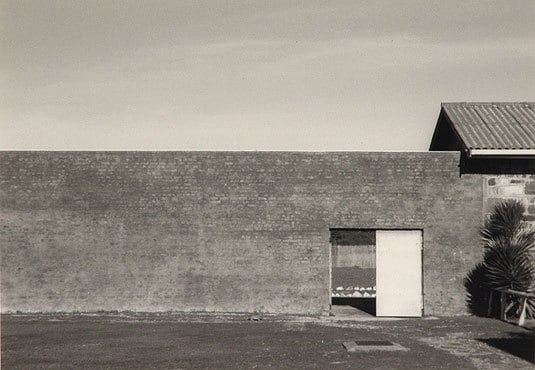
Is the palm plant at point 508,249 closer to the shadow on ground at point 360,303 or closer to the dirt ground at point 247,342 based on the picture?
the dirt ground at point 247,342

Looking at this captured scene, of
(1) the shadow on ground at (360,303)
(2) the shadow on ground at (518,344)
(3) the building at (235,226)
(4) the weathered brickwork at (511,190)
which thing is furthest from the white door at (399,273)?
(2) the shadow on ground at (518,344)

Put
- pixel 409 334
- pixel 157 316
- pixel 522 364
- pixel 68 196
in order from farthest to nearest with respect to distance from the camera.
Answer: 1. pixel 68 196
2. pixel 157 316
3. pixel 409 334
4. pixel 522 364

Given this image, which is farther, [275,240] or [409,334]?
[275,240]

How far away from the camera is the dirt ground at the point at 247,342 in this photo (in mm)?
10875

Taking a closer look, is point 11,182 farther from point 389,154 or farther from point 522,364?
point 522,364

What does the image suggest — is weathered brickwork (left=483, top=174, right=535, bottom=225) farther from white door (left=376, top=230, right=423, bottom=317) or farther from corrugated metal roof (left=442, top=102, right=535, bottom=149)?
white door (left=376, top=230, right=423, bottom=317)

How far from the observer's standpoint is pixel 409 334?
563 inches

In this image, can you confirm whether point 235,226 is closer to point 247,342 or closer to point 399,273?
point 399,273

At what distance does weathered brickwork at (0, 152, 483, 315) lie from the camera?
17641mm

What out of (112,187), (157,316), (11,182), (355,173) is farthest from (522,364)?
(11,182)

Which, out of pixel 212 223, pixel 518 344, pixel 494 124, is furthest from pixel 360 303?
pixel 518 344

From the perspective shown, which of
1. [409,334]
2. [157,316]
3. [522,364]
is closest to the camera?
[522,364]

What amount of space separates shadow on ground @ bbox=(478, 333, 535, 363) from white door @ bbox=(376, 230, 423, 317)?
3.52 metres

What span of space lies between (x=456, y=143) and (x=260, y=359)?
10126 mm
